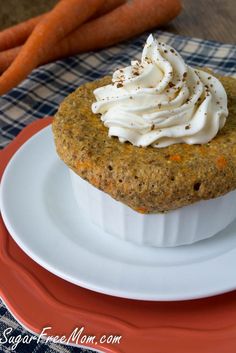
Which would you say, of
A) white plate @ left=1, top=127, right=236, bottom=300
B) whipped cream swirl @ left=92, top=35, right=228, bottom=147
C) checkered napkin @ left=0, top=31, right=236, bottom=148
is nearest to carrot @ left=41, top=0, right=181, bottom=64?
checkered napkin @ left=0, top=31, right=236, bottom=148

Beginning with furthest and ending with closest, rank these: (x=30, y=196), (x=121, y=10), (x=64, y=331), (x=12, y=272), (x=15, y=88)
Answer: (x=121, y=10)
(x=15, y=88)
(x=30, y=196)
(x=12, y=272)
(x=64, y=331)

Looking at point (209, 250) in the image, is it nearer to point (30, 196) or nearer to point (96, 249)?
point (96, 249)

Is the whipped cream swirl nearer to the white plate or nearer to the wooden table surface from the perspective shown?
the white plate

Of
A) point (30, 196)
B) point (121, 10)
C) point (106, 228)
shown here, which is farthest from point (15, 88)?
point (106, 228)

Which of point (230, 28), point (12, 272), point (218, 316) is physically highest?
point (12, 272)

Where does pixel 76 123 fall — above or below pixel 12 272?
above

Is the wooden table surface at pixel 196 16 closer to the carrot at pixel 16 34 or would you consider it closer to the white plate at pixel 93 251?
the carrot at pixel 16 34
